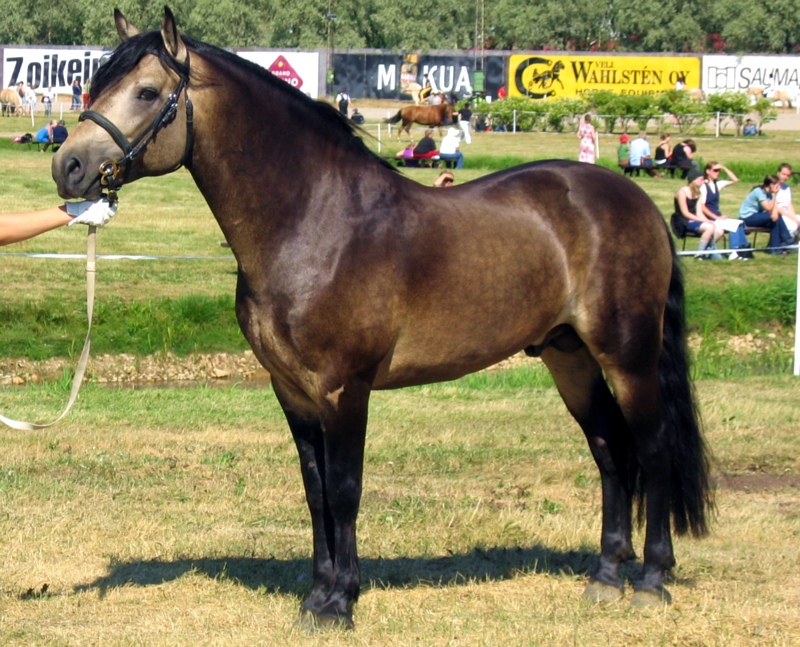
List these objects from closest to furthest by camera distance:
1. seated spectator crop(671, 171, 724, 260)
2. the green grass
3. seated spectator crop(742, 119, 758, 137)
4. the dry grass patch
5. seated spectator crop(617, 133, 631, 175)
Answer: the dry grass patch, the green grass, seated spectator crop(671, 171, 724, 260), seated spectator crop(617, 133, 631, 175), seated spectator crop(742, 119, 758, 137)

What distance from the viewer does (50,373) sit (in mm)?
13078

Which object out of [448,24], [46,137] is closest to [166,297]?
[46,137]

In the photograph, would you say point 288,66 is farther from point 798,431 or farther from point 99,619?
point 99,619

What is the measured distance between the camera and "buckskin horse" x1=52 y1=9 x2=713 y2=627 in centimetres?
485

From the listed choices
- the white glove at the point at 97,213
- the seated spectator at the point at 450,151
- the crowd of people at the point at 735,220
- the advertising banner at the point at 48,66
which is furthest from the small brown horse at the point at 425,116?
the white glove at the point at 97,213

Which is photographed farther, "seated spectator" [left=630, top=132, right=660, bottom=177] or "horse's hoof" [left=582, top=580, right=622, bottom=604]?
"seated spectator" [left=630, top=132, right=660, bottom=177]

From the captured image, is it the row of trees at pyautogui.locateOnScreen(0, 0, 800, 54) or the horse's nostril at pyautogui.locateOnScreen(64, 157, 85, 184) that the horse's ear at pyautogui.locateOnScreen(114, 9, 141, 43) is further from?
the row of trees at pyautogui.locateOnScreen(0, 0, 800, 54)

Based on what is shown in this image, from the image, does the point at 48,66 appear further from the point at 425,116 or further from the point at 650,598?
the point at 650,598

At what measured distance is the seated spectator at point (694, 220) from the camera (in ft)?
58.0

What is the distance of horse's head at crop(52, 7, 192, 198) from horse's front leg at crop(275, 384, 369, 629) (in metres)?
1.18

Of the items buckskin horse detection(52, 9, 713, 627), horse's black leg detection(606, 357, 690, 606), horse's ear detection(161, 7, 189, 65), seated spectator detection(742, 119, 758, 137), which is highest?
horse's ear detection(161, 7, 189, 65)

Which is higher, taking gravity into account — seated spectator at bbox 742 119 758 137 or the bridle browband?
the bridle browband

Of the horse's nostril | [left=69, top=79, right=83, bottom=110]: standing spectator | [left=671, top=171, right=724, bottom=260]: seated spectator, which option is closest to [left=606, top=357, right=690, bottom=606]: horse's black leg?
the horse's nostril

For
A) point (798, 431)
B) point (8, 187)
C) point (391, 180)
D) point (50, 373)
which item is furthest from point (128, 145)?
point (8, 187)
